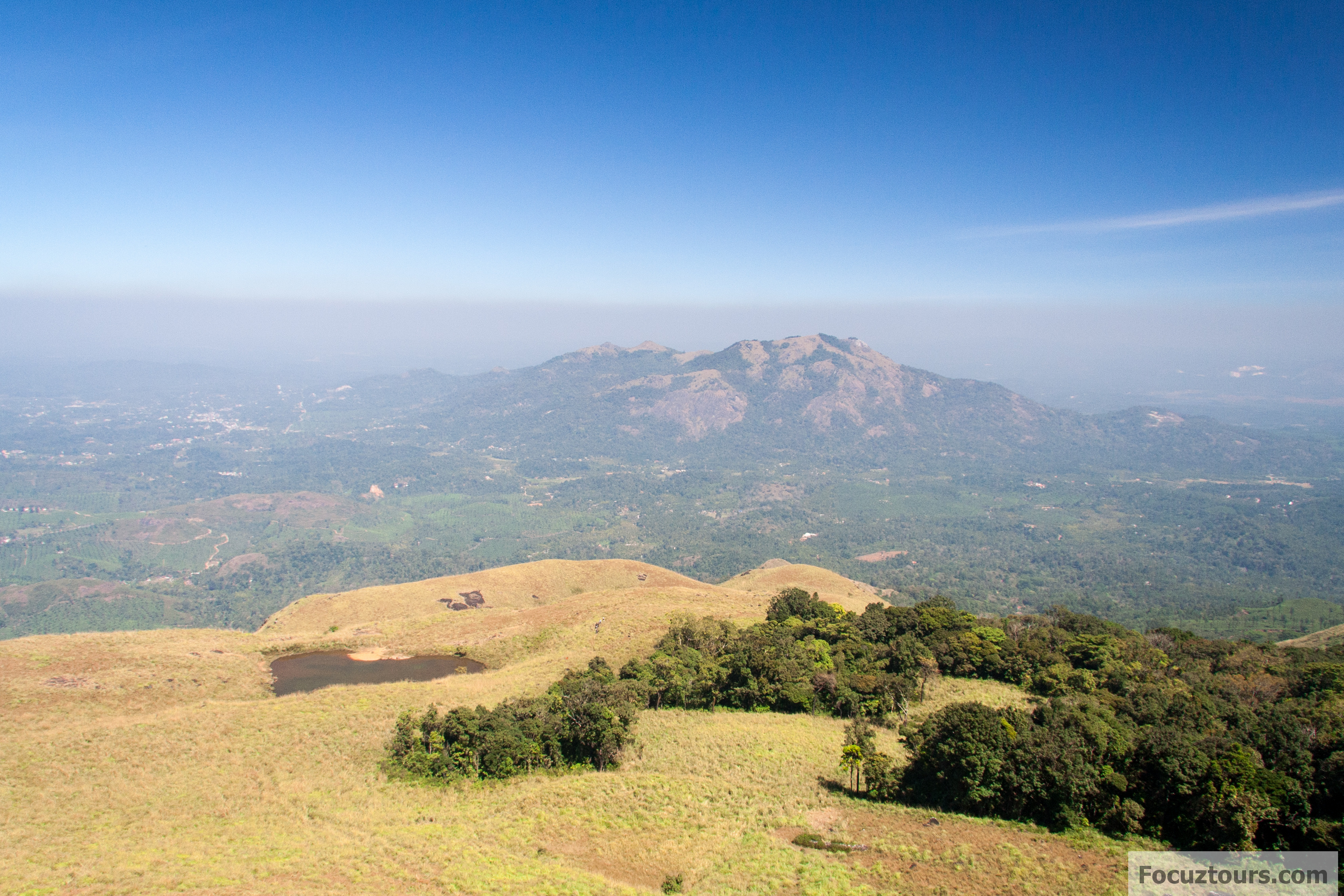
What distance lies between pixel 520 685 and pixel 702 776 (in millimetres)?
20747

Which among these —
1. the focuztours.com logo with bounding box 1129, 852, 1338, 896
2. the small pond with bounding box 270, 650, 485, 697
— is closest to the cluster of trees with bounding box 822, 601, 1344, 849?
the focuztours.com logo with bounding box 1129, 852, 1338, 896

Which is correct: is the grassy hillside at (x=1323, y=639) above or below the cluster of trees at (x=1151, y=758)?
below

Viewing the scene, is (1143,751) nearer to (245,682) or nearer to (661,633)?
(661,633)

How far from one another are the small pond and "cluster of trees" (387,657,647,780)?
14.5 m

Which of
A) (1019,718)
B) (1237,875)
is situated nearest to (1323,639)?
(1019,718)

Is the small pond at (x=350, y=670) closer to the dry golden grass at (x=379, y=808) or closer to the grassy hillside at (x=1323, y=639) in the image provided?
the dry golden grass at (x=379, y=808)

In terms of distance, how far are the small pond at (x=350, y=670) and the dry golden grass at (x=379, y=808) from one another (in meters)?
2.92

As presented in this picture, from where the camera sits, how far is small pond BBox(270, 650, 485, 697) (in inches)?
2143

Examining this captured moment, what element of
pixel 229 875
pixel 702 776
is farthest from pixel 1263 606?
pixel 229 875

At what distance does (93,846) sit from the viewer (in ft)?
87.9

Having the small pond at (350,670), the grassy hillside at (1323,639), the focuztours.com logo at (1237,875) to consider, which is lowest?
the grassy hillside at (1323,639)

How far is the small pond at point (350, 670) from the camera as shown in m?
54.4

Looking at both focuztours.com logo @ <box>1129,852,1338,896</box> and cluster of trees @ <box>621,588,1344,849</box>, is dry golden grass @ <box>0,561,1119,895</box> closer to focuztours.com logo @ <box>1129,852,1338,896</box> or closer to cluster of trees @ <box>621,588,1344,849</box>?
focuztours.com logo @ <box>1129,852,1338,896</box>

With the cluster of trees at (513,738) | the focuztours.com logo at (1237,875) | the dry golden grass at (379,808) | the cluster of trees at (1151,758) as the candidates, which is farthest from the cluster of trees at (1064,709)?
the cluster of trees at (513,738)
